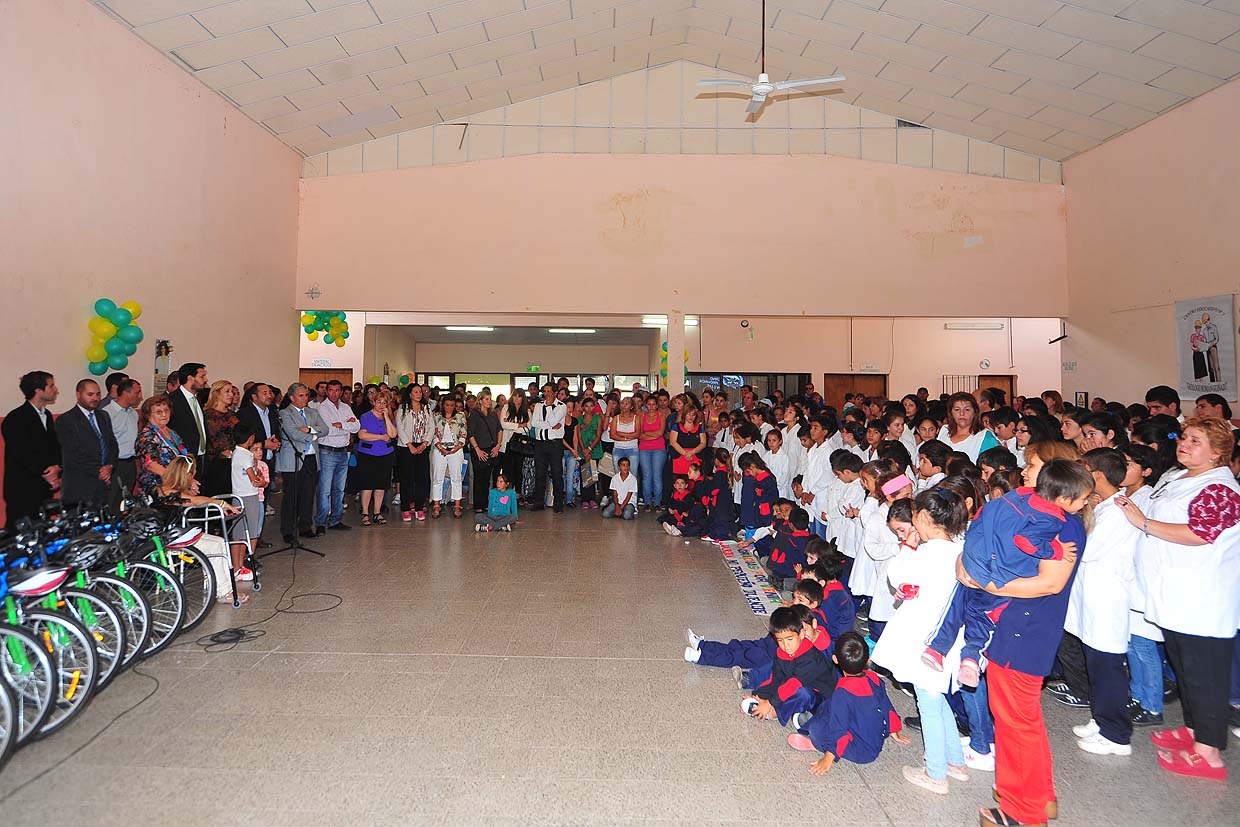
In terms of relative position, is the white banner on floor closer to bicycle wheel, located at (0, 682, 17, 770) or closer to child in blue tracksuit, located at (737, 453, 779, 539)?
child in blue tracksuit, located at (737, 453, 779, 539)

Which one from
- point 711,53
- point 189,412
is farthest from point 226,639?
point 711,53

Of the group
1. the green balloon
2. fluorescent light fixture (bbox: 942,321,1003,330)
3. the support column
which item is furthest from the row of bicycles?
fluorescent light fixture (bbox: 942,321,1003,330)

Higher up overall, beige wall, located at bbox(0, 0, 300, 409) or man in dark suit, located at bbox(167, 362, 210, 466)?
beige wall, located at bbox(0, 0, 300, 409)

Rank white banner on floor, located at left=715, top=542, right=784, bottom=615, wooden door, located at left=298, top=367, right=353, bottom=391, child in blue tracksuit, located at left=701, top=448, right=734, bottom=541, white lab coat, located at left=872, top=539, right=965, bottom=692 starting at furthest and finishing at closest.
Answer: wooden door, located at left=298, top=367, right=353, bottom=391
child in blue tracksuit, located at left=701, top=448, right=734, bottom=541
white banner on floor, located at left=715, top=542, right=784, bottom=615
white lab coat, located at left=872, top=539, right=965, bottom=692

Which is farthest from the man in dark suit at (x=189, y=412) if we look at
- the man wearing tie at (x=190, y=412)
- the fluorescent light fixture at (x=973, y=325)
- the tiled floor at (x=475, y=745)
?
the fluorescent light fixture at (x=973, y=325)

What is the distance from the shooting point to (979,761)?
2.67 m

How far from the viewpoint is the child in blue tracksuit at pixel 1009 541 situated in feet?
7.30

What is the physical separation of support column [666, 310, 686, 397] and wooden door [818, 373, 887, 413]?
12.9 feet

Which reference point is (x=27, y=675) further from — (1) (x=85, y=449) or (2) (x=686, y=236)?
(2) (x=686, y=236)

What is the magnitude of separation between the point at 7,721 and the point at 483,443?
5383 millimetres

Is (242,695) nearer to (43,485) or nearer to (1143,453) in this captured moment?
(43,485)

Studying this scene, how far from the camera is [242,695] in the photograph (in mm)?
3148

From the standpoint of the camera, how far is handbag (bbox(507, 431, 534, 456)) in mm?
8195

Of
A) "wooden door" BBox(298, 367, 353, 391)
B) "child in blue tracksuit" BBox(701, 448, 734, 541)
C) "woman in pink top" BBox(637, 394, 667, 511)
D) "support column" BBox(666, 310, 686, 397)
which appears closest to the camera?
"child in blue tracksuit" BBox(701, 448, 734, 541)
